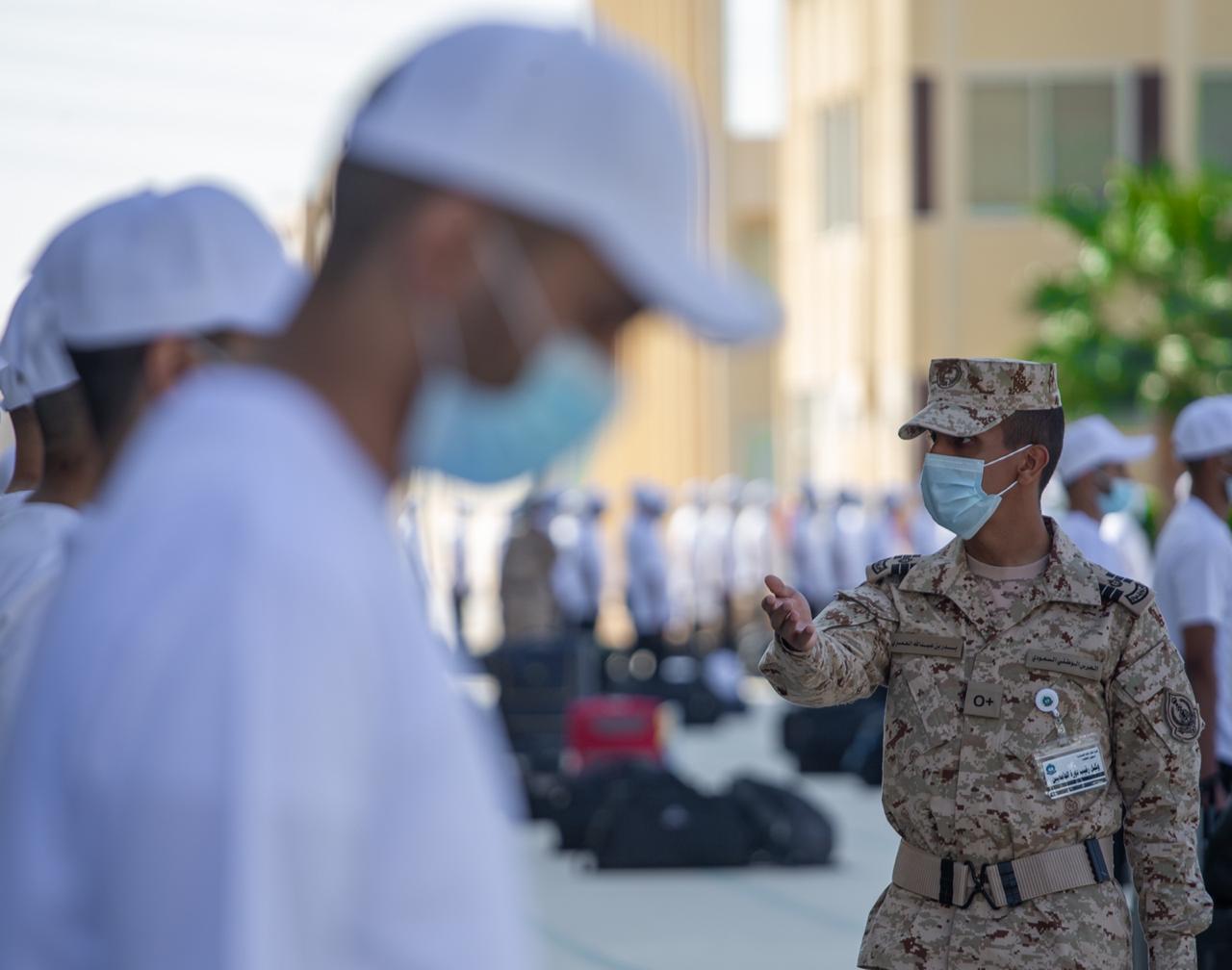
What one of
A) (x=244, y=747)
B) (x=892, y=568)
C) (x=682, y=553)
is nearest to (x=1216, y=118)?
(x=682, y=553)

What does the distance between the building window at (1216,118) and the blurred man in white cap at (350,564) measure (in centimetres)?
2855

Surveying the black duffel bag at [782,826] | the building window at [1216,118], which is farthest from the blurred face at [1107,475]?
the building window at [1216,118]

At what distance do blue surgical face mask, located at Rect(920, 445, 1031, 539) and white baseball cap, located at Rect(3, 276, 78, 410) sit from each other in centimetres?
182

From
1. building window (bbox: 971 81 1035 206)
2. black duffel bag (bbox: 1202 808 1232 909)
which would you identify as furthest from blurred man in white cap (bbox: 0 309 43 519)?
building window (bbox: 971 81 1035 206)

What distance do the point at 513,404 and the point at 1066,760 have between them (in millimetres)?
2523

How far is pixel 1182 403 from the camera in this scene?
22453 mm

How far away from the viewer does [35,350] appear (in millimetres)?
2939

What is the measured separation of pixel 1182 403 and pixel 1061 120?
7619mm

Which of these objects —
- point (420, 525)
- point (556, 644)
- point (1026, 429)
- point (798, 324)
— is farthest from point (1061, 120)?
point (420, 525)

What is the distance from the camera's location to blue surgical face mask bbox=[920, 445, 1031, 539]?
13.5ft

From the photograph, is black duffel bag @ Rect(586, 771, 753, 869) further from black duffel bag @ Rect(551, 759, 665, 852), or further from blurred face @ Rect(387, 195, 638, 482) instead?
blurred face @ Rect(387, 195, 638, 482)

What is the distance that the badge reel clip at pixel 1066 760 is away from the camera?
3.81m

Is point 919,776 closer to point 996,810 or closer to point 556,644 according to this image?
point 996,810

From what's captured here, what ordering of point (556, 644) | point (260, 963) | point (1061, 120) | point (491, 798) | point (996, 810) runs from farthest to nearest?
1. point (1061, 120)
2. point (556, 644)
3. point (996, 810)
4. point (491, 798)
5. point (260, 963)
